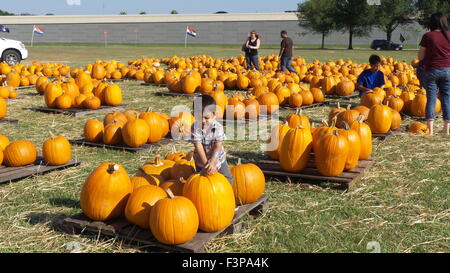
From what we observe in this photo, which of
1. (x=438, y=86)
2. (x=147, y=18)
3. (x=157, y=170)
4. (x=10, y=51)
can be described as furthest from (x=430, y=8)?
(x=157, y=170)

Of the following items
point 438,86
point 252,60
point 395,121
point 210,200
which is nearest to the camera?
point 210,200

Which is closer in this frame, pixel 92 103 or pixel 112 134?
pixel 112 134

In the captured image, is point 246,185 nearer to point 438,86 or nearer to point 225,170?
point 225,170

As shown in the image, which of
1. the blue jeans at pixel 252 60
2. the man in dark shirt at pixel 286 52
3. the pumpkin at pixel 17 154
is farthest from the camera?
the blue jeans at pixel 252 60

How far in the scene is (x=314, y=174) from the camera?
572cm

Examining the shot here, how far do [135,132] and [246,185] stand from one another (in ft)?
9.54

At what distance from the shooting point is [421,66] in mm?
8938

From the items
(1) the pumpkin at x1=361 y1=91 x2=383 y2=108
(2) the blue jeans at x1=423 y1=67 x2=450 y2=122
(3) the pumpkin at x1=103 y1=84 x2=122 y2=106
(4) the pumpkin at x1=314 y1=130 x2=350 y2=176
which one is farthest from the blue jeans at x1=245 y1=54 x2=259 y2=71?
(4) the pumpkin at x1=314 y1=130 x2=350 y2=176

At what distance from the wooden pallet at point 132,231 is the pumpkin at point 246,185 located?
0.80 ft

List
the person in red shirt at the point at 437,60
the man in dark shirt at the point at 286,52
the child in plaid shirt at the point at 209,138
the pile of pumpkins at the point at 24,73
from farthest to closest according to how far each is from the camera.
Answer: the man in dark shirt at the point at 286,52 < the pile of pumpkins at the point at 24,73 < the person in red shirt at the point at 437,60 < the child in plaid shirt at the point at 209,138

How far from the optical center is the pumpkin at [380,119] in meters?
7.86

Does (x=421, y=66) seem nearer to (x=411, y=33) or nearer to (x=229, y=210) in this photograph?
(x=229, y=210)

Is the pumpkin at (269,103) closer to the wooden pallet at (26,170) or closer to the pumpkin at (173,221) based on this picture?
the wooden pallet at (26,170)

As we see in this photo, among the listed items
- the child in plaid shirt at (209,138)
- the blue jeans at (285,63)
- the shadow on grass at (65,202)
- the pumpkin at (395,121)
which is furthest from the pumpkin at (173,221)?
the blue jeans at (285,63)
